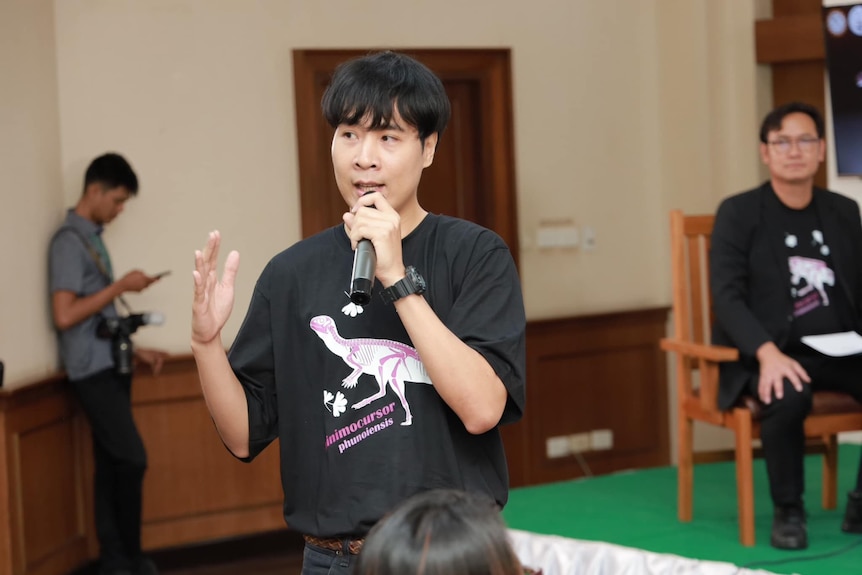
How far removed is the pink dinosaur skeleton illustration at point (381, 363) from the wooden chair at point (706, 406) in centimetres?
228

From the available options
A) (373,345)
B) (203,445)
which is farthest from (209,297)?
(203,445)

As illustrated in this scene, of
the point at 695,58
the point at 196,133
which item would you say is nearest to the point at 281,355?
the point at 196,133

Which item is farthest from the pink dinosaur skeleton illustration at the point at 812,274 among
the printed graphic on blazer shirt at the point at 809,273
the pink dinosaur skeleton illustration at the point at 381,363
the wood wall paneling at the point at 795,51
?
the pink dinosaur skeleton illustration at the point at 381,363

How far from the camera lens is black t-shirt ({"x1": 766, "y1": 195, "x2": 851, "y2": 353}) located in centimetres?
372

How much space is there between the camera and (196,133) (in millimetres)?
4699

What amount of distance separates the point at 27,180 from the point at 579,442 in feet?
9.38

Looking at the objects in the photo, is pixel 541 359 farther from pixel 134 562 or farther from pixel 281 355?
pixel 281 355

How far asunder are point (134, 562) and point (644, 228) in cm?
295

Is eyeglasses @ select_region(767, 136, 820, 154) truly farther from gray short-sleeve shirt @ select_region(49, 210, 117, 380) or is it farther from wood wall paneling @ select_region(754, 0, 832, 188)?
gray short-sleeve shirt @ select_region(49, 210, 117, 380)

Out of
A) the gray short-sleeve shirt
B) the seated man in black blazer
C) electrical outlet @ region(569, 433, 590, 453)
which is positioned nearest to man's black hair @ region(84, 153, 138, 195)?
the gray short-sleeve shirt

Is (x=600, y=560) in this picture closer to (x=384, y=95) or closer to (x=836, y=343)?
(x=836, y=343)

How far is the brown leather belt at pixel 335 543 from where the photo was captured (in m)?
1.50

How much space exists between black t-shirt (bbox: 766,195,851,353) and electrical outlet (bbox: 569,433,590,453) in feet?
6.53

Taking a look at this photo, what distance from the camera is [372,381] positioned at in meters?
1.52
